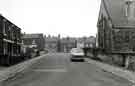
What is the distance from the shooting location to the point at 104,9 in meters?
46.3

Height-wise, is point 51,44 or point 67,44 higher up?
point 51,44

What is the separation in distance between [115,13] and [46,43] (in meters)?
102

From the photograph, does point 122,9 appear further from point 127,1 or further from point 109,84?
point 109,84

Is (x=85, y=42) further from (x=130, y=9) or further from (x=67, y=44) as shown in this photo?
(x=130, y=9)

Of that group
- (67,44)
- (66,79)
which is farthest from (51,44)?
(66,79)

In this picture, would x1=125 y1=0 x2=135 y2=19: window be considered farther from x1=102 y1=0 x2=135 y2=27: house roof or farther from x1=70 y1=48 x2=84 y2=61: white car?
x1=70 y1=48 x2=84 y2=61: white car

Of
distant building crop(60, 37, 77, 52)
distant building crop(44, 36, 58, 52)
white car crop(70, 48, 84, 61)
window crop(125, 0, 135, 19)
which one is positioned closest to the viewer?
white car crop(70, 48, 84, 61)

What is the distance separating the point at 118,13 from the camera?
1668 inches

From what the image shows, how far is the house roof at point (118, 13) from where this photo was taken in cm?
4110

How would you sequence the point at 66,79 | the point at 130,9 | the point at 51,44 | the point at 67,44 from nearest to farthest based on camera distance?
the point at 66,79 → the point at 130,9 → the point at 67,44 → the point at 51,44

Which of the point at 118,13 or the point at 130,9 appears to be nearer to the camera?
the point at 118,13

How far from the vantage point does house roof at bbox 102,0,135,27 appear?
41097 millimetres

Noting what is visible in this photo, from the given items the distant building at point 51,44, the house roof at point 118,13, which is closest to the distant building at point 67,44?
the distant building at point 51,44

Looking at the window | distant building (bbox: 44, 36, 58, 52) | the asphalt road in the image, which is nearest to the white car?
the asphalt road
